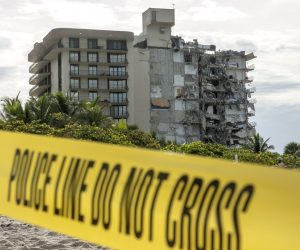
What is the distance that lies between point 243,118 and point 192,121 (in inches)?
376

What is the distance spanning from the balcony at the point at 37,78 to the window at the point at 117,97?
969cm

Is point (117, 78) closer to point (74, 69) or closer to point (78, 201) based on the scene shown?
Answer: point (74, 69)

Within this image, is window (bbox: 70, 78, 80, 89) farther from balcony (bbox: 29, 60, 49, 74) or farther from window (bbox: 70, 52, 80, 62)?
balcony (bbox: 29, 60, 49, 74)

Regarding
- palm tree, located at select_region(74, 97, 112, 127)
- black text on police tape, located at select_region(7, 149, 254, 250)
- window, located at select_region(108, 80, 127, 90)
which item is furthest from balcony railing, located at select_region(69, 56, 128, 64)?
black text on police tape, located at select_region(7, 149, 254, 250)

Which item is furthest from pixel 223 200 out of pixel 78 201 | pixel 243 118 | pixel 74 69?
pixel 243 118

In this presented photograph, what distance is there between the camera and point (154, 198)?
98.0 inches

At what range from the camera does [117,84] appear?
7581cm

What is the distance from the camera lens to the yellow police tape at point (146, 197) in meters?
2.11

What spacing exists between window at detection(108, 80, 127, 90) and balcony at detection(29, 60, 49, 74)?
10703mm

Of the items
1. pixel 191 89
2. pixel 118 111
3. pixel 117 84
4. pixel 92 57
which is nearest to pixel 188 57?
pixel 191 89

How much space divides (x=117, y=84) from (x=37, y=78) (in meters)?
13.1

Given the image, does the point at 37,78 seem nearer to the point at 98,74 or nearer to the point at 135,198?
the point at 98,74

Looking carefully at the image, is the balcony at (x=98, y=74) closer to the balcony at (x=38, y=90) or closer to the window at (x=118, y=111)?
the window at (x=118, y=111)

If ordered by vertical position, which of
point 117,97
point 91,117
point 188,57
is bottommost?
point 91,117
